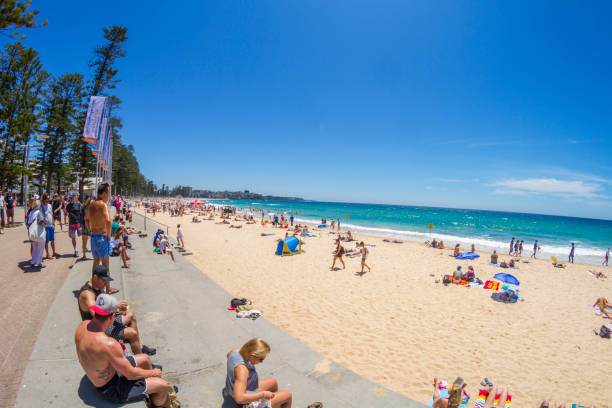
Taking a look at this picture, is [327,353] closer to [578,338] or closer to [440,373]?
[440,373]

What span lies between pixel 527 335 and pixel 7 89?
27186 millimetres

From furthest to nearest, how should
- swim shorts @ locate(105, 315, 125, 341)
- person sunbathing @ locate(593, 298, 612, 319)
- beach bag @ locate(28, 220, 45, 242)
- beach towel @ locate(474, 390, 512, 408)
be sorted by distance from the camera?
person sunbathing @ locate(593, 298, 612, 319)
beach bag @ locate(28, 220, 45, 242)
beach towel @ locate(474, 390, 512, 408)
swim shorts @ locate(105, 315, 125, 341)

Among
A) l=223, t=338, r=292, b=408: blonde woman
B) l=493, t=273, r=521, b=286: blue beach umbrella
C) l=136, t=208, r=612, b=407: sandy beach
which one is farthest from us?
l=493, t=273, r=521, b=286: blue beach umbrella

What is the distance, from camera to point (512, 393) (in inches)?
190

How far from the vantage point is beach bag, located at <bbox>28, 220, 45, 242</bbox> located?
5.90m

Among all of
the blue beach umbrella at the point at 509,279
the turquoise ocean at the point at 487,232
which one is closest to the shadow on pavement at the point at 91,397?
the blue beach umbrella at the point at 509,279

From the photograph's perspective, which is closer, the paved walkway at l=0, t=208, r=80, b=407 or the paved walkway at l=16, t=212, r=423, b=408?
the paved walkway at l=16, t=212, r=423, b=408

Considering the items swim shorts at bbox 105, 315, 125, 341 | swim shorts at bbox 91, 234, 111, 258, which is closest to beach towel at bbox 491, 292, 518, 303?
swim shorts at bbox 105, 315, 125, 341

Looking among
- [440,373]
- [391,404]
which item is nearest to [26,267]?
[391,404]

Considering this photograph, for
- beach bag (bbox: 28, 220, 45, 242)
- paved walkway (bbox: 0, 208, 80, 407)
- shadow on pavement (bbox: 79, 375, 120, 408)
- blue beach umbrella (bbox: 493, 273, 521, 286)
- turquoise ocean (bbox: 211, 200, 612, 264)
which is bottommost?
turquoise ocean (bbox: 211, 200, 612, 264)

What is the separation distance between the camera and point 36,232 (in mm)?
5988

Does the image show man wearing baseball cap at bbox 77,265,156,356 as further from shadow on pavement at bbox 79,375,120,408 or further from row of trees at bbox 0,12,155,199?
row of trees at bbox 0,12,155,199

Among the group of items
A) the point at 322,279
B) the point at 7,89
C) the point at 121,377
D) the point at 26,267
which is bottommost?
the point at 322,279

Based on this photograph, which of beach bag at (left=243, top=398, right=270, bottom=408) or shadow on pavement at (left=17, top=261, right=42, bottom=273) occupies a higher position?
beach bag at (left=243, top=398, right=270, bottom=408)
